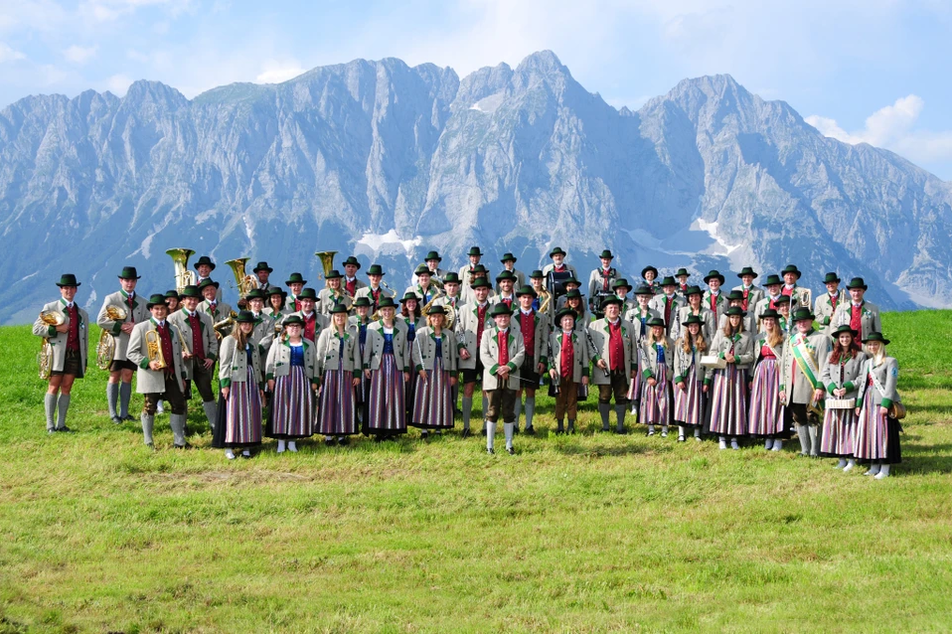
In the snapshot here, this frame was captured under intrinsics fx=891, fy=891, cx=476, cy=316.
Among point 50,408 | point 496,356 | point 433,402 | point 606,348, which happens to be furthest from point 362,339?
point 50,408

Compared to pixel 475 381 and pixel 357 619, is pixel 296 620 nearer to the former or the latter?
pixel 357 619

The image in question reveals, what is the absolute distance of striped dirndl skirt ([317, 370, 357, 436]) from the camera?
1399 cm

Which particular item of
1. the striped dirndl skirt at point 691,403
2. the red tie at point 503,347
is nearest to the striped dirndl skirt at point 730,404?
the striped dirndl skirt at point 691,403

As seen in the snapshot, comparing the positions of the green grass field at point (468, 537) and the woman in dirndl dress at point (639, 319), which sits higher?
the woman in dirndl dress at point (639, 319)

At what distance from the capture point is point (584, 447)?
13883mm

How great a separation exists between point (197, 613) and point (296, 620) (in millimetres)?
851

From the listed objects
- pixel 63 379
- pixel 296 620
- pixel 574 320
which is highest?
pixel 574 320

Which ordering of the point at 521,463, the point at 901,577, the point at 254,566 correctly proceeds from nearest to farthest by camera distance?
1. the point at 901,577
2. the point at 254,566
3. the point at 521,463

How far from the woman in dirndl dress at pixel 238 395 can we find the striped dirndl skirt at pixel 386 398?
1.82 m

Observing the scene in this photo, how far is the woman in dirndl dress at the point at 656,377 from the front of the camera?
1488cm

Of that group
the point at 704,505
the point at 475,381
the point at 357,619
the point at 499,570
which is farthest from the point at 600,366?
the point at 357,619

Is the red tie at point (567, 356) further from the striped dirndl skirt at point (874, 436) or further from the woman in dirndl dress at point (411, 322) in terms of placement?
the striped dirndl skirt at point (874, 436)

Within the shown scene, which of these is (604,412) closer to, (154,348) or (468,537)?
(468,537)

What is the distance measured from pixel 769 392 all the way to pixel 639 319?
321 cm
